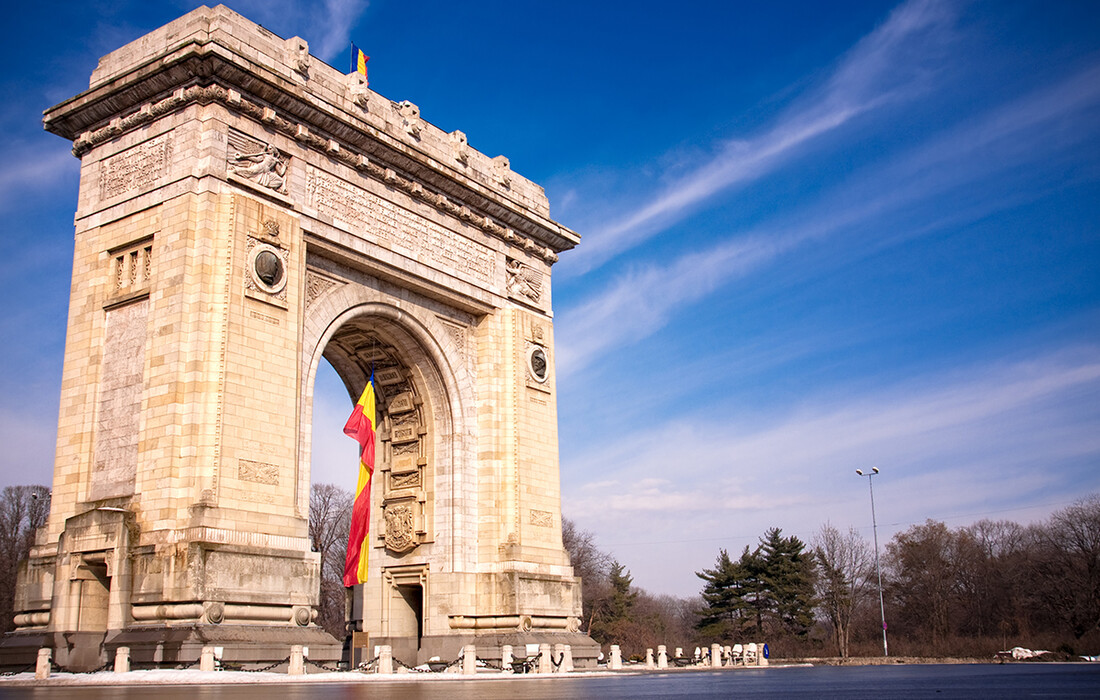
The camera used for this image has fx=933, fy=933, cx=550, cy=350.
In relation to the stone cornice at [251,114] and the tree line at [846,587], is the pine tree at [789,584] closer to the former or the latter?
the tree line at [846,587]

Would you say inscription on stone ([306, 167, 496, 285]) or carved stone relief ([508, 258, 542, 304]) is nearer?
inscription on stone ([306, 167, 496, 285])

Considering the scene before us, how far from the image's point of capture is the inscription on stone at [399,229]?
21.3 meters

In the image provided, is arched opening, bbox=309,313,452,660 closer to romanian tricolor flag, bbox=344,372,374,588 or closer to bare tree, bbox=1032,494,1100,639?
romanian tricolor flag, bbox=344,372,374,588

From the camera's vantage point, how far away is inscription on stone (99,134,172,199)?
19.3 metres

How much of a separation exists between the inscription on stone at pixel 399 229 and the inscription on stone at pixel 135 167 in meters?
3.06

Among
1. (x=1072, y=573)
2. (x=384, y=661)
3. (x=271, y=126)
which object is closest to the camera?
(x=384, y=661)

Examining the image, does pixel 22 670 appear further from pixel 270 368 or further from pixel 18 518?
pixel 18 518

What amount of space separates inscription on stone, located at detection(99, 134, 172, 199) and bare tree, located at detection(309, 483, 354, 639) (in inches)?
1351

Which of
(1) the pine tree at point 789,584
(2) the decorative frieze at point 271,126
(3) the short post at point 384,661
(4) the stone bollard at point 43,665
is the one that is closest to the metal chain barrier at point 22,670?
(4) the stone bollard at point 43,665

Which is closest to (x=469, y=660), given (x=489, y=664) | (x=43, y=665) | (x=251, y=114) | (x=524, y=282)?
(x=489, y=664)

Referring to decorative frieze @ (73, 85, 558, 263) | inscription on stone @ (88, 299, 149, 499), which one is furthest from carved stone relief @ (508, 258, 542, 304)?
inscription on stone @ (88, 299, 149, 499)

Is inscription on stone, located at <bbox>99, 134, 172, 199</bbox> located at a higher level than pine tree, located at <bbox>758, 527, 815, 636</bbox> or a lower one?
higher

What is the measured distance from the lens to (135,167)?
1973 cm

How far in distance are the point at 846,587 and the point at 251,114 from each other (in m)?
45.6
